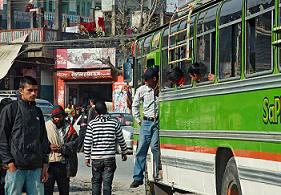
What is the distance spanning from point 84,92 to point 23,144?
128 ft

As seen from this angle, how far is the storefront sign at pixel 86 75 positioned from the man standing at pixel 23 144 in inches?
1408

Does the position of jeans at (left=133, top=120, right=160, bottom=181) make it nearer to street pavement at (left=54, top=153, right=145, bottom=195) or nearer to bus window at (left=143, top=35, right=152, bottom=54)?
bus window at (left=143, top=35, right=152, bottom=54)

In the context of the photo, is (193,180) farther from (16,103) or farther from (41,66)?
(41,66)

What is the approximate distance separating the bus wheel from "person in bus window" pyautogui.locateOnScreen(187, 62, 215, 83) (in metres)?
1.40

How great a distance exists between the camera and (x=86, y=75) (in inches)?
1821

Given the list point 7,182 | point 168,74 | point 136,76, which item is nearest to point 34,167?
point 7,182

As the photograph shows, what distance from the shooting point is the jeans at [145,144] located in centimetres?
A: 1346

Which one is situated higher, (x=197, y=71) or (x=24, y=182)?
(x=197, y=71)

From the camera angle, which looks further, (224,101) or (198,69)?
(198,69)

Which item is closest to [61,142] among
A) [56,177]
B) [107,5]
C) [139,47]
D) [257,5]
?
[56,177]

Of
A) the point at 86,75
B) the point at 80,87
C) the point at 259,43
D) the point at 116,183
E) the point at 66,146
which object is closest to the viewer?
the point at 259,43

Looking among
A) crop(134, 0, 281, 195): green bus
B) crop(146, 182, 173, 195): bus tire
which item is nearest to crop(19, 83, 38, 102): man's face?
crop(134, 0, 281, 195): green bus

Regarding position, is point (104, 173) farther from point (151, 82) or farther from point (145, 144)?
point (151, 82)

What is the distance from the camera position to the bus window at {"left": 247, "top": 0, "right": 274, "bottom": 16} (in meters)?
8.34
